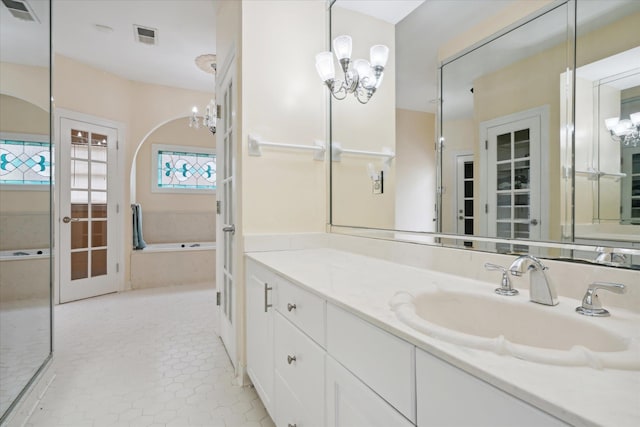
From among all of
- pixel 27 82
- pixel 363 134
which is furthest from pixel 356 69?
pixel 27 82

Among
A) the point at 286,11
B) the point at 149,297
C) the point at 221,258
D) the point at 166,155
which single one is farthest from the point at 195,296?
the point at 286,11

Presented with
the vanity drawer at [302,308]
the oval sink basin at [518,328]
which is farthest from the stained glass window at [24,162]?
the oval sink basin at [518,328]

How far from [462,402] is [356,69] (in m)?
1.69

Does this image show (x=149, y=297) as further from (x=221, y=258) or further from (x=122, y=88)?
(x=122, y=88)

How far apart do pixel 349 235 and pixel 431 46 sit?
1.02 metres

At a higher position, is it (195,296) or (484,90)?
(484,90)

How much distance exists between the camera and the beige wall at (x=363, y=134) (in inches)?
66.3

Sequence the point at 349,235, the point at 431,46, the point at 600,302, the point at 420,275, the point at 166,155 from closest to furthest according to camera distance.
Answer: the point at 600,302, the point at 420,275, the point at 431,46, the point at 349,235, the point at 166,155

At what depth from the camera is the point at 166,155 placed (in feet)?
16.7

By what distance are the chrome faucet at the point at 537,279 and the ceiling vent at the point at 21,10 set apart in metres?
2.86

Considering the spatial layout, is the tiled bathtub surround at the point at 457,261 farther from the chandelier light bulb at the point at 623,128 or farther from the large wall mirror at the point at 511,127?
the chandelier light bulb at the point at 623,128

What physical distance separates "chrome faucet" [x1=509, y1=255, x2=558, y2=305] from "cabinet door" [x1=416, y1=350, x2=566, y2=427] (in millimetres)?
376

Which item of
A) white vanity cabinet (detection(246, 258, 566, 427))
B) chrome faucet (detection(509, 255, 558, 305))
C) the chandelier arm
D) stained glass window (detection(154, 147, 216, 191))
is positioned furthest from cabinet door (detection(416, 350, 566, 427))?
stained glass window (detection(154, 147, 216, 191))

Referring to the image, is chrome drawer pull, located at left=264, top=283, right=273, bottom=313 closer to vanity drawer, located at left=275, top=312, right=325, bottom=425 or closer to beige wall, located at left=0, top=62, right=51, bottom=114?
vanity drawer, located at left=275, top=312, right=325, bottom=425
